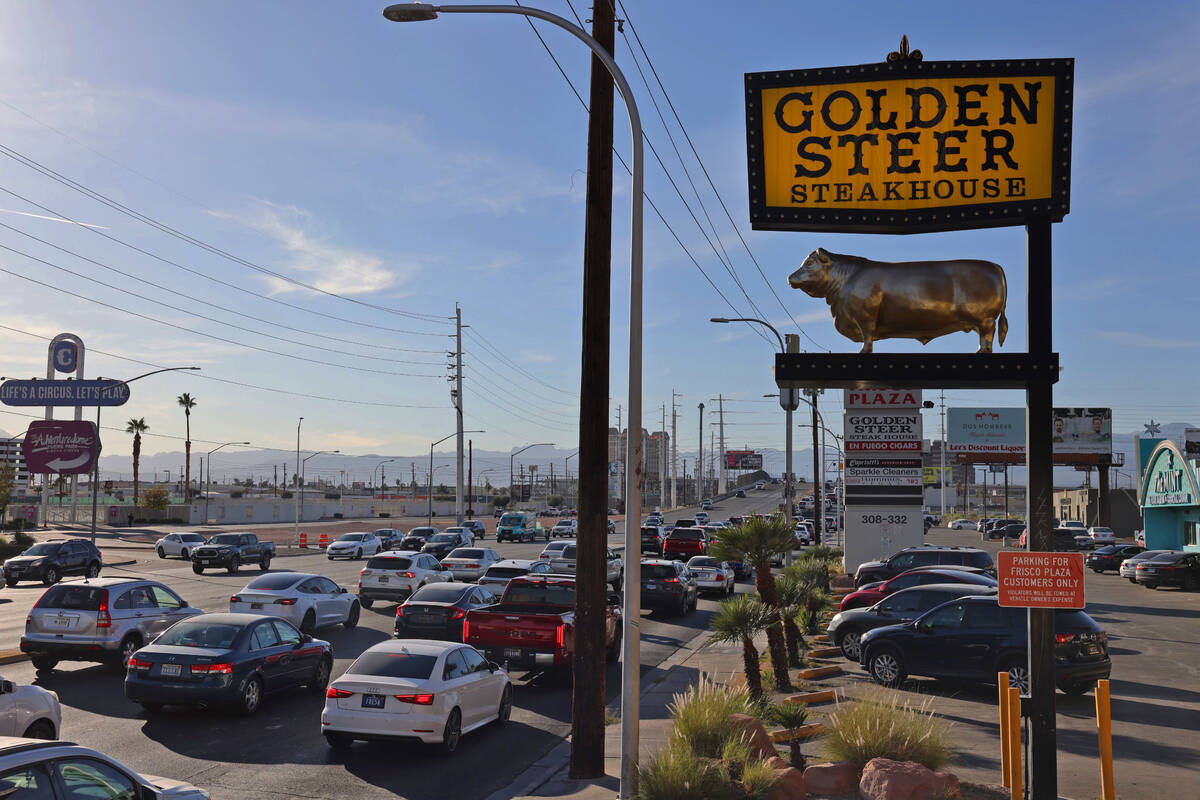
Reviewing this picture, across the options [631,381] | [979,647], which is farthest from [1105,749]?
[979,647]

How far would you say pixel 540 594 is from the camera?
794 inches

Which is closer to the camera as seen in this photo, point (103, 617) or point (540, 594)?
point (103, 617)

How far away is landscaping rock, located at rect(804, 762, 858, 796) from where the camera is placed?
10.5 metres

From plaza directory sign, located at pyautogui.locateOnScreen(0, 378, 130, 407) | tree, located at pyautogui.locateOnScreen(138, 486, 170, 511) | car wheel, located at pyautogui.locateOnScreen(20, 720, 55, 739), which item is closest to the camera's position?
car wheel, located at pyautogui.locateOnScreen(20, 720, 55, 739)

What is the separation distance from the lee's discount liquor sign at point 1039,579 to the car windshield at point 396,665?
7306mm

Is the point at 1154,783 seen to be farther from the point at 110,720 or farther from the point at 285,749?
the point at 110,720

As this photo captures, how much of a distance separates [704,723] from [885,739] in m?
2.13

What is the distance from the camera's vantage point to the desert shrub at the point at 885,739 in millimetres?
11023

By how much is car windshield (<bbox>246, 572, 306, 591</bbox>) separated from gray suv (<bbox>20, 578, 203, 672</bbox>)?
4456 mm

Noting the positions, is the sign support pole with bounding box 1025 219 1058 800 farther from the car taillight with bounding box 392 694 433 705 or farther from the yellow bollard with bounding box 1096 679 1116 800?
the car taillight with bounding box 392 694 433 705

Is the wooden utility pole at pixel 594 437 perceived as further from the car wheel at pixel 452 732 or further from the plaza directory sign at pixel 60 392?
the plaza directory sign at pixel 60 392

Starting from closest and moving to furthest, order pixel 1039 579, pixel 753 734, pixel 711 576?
pixel 1039 579
pixel 753 734
pixel 711 576

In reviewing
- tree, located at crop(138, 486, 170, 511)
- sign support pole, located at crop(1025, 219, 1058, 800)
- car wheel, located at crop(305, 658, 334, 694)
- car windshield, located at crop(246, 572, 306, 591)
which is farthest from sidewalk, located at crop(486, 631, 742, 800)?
tree, located at crop(138, 486, 170, 511)

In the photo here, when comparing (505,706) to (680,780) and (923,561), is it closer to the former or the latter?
(680,780)
